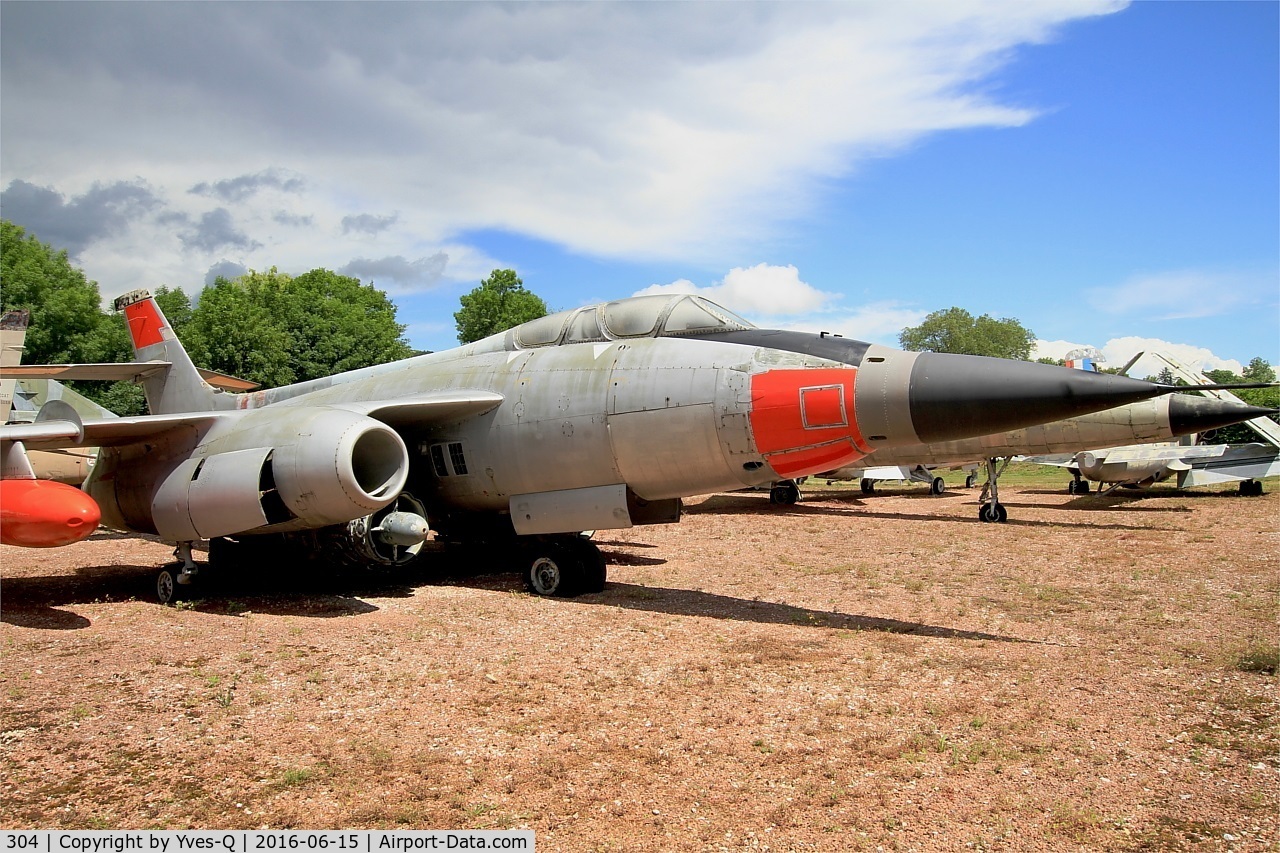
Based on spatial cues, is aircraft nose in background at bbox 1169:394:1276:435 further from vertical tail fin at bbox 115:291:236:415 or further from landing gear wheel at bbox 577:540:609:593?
vertical tail fin at bbox 115:291:236:415

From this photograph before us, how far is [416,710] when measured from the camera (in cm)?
544

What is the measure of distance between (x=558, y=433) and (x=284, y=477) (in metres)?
2.85

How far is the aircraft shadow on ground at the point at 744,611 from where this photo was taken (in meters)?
7.70

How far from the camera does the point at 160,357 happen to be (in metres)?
13.2

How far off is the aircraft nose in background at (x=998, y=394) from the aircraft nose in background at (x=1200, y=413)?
1046 cm

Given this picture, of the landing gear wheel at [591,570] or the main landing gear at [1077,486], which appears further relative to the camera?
the main landing gear at [1077,486]

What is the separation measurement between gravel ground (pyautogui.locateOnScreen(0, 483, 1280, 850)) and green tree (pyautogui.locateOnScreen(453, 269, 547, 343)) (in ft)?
127

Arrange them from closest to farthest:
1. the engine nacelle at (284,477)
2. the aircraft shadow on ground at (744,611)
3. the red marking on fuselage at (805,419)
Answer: the red marking on fuselage at (805,419), the aircraft shadow on ground at (744,611), the engine nacelle at (284,477)

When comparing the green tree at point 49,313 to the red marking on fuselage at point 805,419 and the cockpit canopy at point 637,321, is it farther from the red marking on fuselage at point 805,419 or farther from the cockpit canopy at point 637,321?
→ the red marking on fuselage at point 805,419

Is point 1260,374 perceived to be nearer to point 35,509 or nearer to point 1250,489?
point 1250,489

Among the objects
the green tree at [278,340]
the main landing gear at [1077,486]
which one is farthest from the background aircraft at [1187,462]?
the green tree at [278,340]

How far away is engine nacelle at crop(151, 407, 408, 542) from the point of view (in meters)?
7.94

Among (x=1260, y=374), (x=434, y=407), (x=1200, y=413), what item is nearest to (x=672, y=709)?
(x=434, y=407)

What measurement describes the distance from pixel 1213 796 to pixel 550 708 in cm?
381
